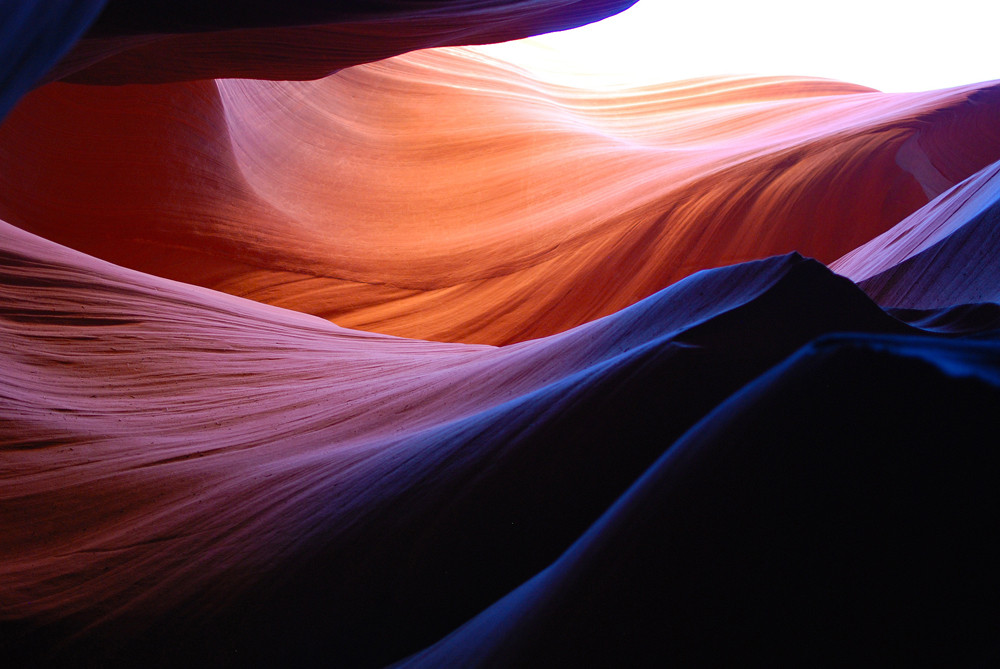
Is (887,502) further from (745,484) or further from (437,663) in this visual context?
(437,663)

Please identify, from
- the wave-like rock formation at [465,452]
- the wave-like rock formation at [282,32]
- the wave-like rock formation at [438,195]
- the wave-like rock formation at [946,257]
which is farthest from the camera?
the wave-like rock formation at [438,195]

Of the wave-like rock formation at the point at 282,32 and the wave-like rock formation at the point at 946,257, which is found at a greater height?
the wave-like rock formation at the point at 282,32

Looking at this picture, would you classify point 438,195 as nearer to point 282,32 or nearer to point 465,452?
point 282,32

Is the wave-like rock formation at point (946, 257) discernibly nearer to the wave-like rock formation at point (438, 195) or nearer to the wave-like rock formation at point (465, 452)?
the wave-like rock formation at point (465, 452)

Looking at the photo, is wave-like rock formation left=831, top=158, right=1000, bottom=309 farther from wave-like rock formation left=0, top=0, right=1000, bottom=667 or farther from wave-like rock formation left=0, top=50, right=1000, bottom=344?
wave-like rock formation left=0, top=50, right=1000, bottom=344

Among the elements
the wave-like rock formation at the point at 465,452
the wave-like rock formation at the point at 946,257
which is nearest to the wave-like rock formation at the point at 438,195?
the wave-like rock formation at the point at 465,452

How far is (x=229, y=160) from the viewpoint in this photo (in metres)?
2.73

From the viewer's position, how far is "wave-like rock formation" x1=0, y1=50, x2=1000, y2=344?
250 cm

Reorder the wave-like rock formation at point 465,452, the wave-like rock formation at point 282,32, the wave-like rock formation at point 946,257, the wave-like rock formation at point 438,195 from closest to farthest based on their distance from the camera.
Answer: the wave-like rock formation at point 465,452, the wave-like rock formation at point 282,32, the wave-like rock formation at point 946,257, the wave-like rock formation at point 438,195

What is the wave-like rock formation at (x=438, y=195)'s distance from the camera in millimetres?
2498

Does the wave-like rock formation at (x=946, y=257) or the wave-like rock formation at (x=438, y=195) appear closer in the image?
the wave-like rock formation at (x=946, y=257)

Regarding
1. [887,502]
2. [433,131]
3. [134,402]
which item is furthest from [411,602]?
[433,131]

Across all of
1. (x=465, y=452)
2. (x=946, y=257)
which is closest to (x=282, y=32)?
(x=465, y=452)

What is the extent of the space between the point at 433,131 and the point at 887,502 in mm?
3052
